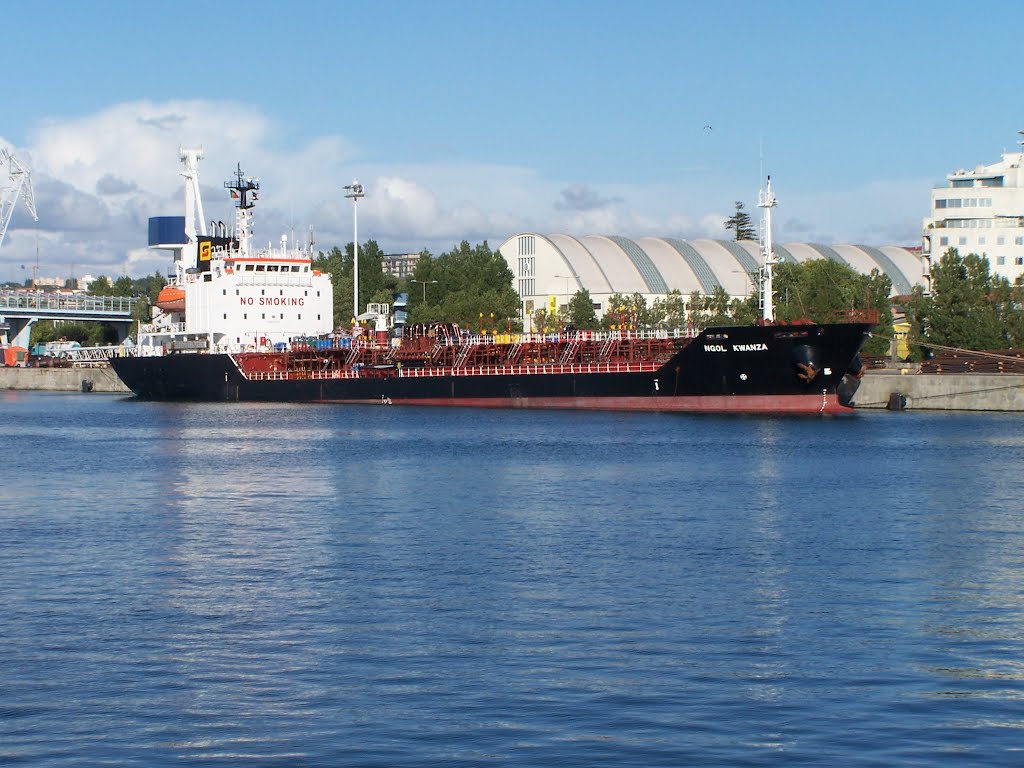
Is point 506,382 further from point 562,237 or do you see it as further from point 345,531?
point 562,237

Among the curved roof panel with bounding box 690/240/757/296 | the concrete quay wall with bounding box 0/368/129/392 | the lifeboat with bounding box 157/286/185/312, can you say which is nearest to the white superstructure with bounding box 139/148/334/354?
the lifeboat with bounding box 157/286/185/312

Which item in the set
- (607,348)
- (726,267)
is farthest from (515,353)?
(726,267)

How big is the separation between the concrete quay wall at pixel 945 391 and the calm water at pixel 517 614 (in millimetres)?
24175

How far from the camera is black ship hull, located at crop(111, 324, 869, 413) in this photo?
193 ft

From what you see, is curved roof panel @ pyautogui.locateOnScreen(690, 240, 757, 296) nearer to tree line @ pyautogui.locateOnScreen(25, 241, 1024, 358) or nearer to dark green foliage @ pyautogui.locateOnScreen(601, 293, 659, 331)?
tree line @ pyautogui.locateOnScreen(25, 241, 1024, 358)

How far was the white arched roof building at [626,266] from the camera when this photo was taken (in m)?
135

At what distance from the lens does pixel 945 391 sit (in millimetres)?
66250

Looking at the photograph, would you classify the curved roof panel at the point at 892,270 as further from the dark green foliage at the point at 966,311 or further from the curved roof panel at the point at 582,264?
the dark green foliage at the point at 966,311

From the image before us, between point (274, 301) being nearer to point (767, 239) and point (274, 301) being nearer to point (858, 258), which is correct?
point (767, 239)

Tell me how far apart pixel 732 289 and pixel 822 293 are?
45907 mm

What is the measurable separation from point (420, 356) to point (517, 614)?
5565 centimetres

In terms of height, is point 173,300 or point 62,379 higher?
point 173,300

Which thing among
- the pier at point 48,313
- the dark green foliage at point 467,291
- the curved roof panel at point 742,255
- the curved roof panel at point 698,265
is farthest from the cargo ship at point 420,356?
the curved roof panel at point 742,255

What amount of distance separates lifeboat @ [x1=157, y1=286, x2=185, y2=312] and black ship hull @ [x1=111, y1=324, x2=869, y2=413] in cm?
871
